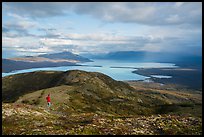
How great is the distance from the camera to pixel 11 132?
3462 cm

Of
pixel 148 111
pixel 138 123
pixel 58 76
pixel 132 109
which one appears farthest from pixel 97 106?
pixel 58 76

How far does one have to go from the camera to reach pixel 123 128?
39.4 metres

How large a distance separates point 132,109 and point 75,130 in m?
86.1

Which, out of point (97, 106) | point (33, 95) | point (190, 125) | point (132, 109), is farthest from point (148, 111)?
point (190, 125)

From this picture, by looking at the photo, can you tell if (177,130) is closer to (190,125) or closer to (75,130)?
(190,125)

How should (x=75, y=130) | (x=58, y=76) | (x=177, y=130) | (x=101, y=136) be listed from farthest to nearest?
1. (x=58, y=76)
2. (x=177, y=130)
3. (x=75, y=130)
4. (x=101, y=136)

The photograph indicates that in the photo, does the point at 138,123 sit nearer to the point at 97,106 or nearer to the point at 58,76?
the point at 97,106

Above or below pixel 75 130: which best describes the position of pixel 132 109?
below

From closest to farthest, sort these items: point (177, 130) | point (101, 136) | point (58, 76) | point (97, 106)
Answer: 1. point (101, 136)
2. point (177, 130)
3. point (97, 106)
4. point (58, 76)

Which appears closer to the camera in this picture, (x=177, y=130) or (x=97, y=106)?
(x=177, y=130)

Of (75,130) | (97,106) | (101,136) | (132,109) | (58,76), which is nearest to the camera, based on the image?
(101,136)

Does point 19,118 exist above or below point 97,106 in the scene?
above

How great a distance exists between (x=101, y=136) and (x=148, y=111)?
91625 mm

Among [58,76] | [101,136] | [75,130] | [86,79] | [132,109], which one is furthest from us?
[58,76]
